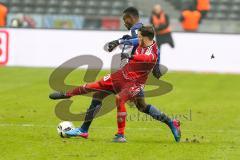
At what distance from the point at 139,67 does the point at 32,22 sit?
19.5m

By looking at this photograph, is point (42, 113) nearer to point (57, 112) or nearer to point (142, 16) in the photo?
point (57, 112)

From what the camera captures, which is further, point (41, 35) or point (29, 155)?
point (41, 35)

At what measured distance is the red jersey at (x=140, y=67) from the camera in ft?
42.0

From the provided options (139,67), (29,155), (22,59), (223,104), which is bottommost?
(22,59)

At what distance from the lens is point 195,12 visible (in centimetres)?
3272

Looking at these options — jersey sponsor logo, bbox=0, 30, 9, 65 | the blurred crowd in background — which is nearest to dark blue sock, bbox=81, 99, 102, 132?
jersey sponsor logo, bbox=0, 30, 9, 65

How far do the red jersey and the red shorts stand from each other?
0.07m

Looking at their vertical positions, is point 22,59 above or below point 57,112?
below

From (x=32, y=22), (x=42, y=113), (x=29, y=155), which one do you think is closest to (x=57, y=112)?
(x=42, y=113)

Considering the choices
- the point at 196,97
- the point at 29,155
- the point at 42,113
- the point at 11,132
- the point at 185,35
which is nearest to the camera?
the point at 29,155

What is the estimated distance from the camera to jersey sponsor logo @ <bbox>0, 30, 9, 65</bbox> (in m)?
28.8

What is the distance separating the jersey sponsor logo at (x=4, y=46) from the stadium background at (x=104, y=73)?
4cm

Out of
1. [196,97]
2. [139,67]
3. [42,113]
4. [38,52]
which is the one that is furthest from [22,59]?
[139,67]

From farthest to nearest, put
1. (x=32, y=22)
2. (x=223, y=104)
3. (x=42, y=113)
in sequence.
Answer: (x=32, y=22) < (x=223, y=104) < (x=42, y=113)
